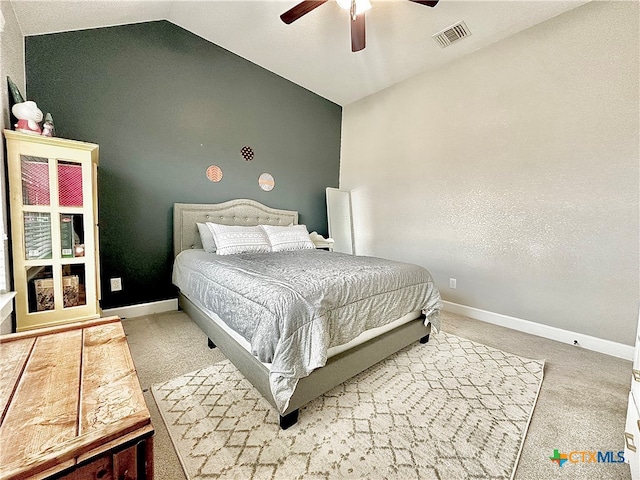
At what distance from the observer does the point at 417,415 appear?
150 cm

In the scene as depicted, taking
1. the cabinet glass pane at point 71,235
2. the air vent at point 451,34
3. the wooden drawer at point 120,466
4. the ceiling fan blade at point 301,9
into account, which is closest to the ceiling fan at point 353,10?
the ceiling fan blade at point 301,9

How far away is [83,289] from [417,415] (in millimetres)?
2447

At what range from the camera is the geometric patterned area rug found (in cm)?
117

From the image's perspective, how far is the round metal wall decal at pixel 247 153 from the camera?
3463 mm

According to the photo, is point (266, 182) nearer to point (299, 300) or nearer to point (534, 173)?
point (299, 300)

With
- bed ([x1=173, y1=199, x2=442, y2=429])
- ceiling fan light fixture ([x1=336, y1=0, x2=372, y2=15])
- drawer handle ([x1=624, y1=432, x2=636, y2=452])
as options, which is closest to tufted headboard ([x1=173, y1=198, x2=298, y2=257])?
bed ([x1=173, y1=199, x2=442, y2=429])

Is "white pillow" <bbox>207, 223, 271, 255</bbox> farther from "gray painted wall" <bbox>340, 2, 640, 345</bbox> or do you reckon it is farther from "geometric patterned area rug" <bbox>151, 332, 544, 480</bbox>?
"gray painted wall" <bbox>340, 2, 640, 345</bbox>

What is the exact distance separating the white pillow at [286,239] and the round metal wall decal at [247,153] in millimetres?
1060

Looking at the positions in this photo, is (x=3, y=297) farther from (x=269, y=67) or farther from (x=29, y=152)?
(x=269, y=67)

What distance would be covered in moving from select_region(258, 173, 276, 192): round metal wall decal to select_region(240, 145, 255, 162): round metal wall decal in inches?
11.3

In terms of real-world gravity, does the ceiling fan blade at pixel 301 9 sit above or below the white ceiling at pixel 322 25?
below

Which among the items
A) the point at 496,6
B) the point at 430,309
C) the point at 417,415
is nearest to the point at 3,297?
the point at 417,415

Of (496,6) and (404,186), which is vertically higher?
(496,6)

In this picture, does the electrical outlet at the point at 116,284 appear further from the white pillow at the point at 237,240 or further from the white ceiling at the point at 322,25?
the white ceiling at the point at 322,25
